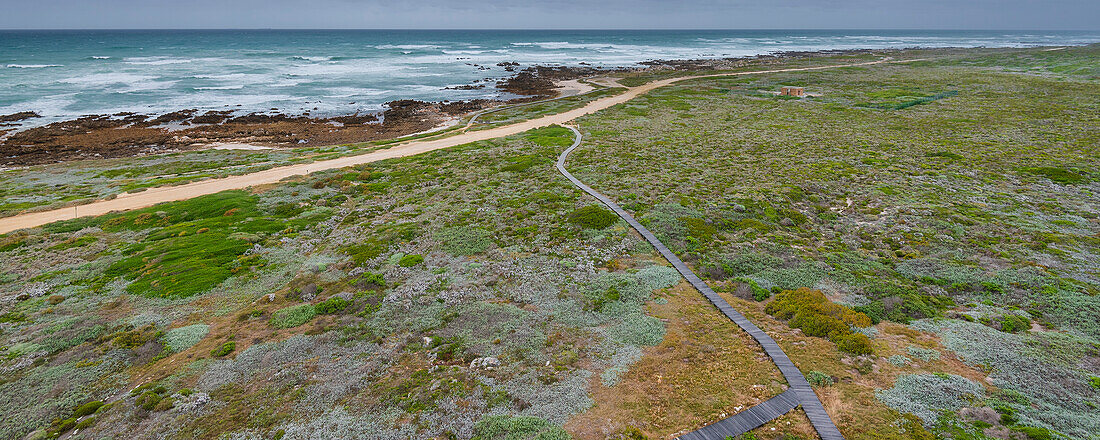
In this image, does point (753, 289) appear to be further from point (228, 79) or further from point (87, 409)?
point (228, 79)

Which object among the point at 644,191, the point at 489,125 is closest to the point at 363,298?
the point at 644,191

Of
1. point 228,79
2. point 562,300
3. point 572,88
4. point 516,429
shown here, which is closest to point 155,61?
point 228,79

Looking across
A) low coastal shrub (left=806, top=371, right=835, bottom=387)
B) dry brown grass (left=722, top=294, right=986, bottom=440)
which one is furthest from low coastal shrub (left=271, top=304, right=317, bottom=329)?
low coastal shrub (left=806, top=371, right=835, bottom=387)

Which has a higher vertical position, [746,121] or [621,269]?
[746,121]

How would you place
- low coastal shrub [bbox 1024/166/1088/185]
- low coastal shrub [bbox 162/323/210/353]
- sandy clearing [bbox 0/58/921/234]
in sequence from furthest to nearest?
low coastal shrub [bbox 1024/166/1088/185], sandy clearing [bbox 0/58/921/234], low coastal shrub [bbox 162/323/210/353]

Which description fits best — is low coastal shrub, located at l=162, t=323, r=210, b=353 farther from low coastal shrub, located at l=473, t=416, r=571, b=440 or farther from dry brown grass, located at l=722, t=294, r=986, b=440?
dry brown grass, located at l=722, t=294, r=986, b=440

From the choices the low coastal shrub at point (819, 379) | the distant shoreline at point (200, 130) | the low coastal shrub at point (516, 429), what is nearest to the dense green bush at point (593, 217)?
the low coastal shrub at point (819, 379)

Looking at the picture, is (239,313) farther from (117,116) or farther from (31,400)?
(117,116)
